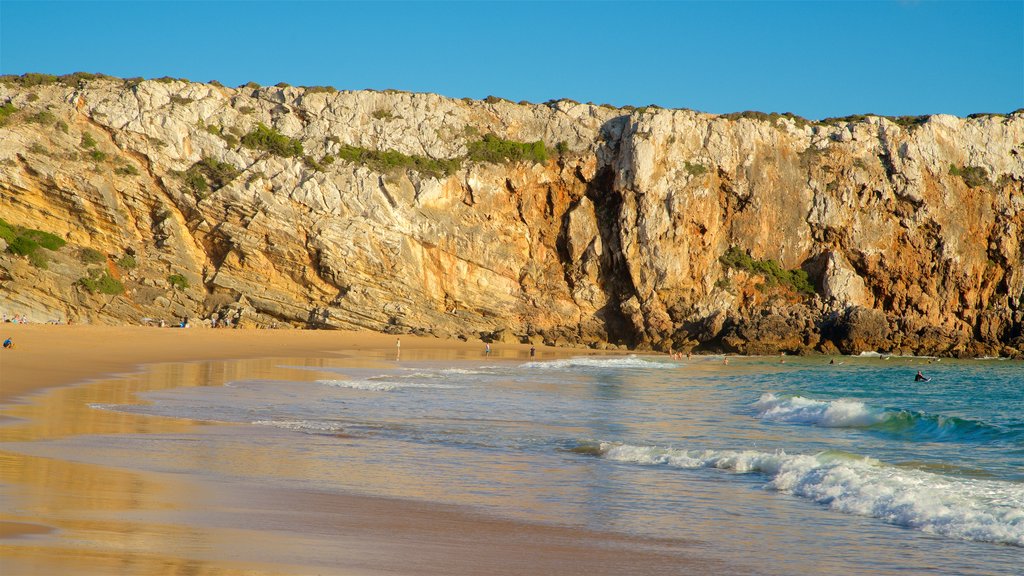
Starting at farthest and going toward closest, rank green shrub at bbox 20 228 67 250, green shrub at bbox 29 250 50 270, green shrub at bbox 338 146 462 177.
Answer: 1. green shrub at bbox 338 146 462 177
2. green shrub at bbox 20 228 67 250
3. green shrub at bbox 29 250 50 270

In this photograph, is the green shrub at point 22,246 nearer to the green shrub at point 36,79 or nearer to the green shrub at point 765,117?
the green shrub at point 36,79

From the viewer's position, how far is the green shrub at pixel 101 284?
34562mm

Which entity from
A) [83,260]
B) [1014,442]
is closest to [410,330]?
[83,260]

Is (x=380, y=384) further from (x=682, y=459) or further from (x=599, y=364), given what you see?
(x=599, y=364)

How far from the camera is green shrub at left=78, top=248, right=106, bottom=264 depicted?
35.3m

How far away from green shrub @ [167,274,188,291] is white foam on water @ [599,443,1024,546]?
1179 inches

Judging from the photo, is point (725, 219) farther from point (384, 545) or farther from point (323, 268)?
point (384, 545)

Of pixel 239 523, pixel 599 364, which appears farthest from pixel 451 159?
pixel 239 523

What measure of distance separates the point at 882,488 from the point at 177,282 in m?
33.9

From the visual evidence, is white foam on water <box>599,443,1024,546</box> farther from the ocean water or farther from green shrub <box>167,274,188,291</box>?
green shrub <box>167,274,188,291</box>

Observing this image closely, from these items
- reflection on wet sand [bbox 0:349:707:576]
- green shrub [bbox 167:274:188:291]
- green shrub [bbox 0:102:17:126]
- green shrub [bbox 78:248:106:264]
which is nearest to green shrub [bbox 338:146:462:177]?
green shrub [bbox 167:274:188:291]

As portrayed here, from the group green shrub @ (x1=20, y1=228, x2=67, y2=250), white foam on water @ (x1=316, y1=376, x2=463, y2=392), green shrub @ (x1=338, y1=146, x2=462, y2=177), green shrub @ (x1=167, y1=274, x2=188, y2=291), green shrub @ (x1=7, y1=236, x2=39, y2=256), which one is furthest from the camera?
green shrub @ (x1=338, y1=146, x2=462, y2=177)

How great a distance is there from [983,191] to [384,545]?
1997 inches

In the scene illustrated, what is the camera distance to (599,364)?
30.7 m
